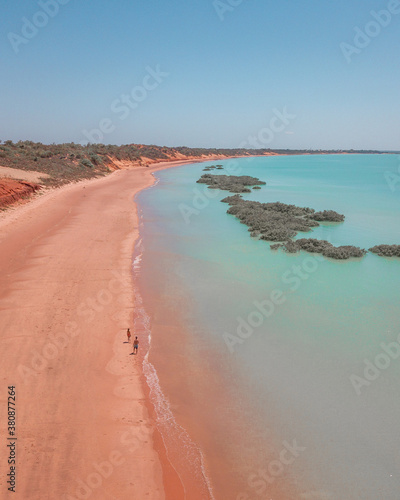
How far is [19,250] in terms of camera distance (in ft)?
53.1

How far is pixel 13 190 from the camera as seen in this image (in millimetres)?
26328

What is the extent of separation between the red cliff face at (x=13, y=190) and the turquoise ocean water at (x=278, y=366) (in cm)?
1326

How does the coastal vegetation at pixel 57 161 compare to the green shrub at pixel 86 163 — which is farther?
the green shrub at pixel 86 163

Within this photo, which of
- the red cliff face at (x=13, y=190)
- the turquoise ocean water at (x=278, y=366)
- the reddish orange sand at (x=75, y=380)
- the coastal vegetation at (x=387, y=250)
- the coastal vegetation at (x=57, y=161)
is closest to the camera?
the reddish orange sand at (x=75, y=380)

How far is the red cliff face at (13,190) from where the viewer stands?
80.6 ft

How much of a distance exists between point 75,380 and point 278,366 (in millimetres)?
4991

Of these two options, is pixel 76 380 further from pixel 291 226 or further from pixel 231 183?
pixel 231 183

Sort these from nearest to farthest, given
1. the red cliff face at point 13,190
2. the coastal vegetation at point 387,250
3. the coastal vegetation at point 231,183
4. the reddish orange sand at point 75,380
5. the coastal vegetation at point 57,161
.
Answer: the reddish orange sand at point 75,380
the coastal vegetation at point 387,250
the red cliff face at point 13,190
the coastal vegetation at point 57,161
the coastal vegetation at point 231,183

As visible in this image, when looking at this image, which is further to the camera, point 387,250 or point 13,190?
point 13,190

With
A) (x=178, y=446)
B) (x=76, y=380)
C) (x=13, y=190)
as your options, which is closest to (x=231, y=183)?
(x=13, y=190)

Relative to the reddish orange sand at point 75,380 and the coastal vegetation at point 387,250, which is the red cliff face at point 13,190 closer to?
the reddish orange sand at point 75,380

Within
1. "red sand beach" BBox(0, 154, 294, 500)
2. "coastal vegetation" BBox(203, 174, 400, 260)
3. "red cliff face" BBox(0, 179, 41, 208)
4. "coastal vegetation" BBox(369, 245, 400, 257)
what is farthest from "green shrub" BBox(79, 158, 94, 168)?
"coastal vegetation" BBox(369, 245, 400, 257)

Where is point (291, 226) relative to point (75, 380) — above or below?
below

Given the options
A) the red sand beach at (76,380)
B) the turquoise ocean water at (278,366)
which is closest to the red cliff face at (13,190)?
the red sand beach at (76,380)
